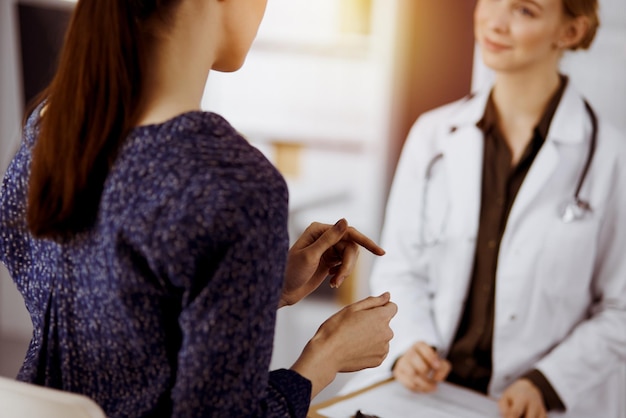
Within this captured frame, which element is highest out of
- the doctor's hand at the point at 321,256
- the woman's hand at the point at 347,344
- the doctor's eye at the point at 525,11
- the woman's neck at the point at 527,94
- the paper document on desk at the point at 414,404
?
the doctor's eye at the point at 525,11

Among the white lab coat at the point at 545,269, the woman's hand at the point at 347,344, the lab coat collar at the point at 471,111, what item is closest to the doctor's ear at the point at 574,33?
the white lab coat at the point at 545,269

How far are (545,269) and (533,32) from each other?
531 mm

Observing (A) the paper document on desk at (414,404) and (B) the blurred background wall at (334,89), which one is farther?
(B) the blurred background wall at (334,89)

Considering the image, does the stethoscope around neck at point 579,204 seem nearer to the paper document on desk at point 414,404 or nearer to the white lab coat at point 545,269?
the white lab coat at point 545,269

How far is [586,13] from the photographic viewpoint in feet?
5.65

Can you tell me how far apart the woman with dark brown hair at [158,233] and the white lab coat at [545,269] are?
0.86 metres

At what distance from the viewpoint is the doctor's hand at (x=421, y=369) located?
5.20 feet

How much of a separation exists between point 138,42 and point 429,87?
1406mm

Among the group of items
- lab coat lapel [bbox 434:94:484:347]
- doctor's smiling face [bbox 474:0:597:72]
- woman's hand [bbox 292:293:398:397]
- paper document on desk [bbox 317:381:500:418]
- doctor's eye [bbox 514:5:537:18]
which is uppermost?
doctor's eye [bbox 514:5:537:18]

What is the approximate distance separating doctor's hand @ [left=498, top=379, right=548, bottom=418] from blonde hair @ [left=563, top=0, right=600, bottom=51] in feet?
2.51

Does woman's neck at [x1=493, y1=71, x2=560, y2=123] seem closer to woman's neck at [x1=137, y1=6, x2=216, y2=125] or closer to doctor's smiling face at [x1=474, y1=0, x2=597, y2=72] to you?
doctor's smiling face at [x1=474, y1=0, x2=597, y2=72]

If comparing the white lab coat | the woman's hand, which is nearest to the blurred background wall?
the white lab coat

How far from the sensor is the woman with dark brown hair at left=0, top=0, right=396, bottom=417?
2.46 feet

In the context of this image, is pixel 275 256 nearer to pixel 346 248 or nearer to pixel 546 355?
pixel 346 248
